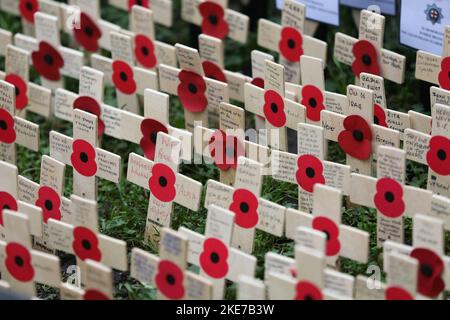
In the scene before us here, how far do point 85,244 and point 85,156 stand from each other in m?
0.61

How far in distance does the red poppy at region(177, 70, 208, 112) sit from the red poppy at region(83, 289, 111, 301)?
1.43 meters

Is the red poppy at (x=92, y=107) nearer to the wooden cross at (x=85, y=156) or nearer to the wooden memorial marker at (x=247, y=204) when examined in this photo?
the wooden cross at (x=85, y=156)

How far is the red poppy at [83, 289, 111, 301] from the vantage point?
3.38m

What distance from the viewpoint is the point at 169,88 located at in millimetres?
4738

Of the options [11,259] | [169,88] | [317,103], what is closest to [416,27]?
[317,103]

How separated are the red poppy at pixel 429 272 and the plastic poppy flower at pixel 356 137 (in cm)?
83

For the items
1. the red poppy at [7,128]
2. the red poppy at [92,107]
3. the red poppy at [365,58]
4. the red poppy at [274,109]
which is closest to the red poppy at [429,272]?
the red poppy at [274,109]

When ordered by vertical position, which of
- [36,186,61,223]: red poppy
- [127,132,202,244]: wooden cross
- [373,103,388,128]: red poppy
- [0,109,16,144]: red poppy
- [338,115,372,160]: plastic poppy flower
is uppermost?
[373,103,388,128]: red poppy

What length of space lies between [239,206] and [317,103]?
0.78 meters

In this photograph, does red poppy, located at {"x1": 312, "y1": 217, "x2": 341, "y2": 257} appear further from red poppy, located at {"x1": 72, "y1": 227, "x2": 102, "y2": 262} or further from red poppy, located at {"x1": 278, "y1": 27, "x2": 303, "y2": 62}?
red poppy, located at {"x1": 278, "y1": 27, "x2": 303, "y2": 62}

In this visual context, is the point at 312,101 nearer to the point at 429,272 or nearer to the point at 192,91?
the point at 192,91

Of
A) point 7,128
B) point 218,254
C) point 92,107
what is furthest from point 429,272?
point 7,128

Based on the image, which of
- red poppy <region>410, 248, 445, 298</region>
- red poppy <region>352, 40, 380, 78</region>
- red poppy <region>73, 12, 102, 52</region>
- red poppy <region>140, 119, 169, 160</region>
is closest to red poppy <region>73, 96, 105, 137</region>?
red poppy <region>140, 119, 169, 160</region>

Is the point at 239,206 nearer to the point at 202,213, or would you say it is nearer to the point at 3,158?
the point at 202,213
